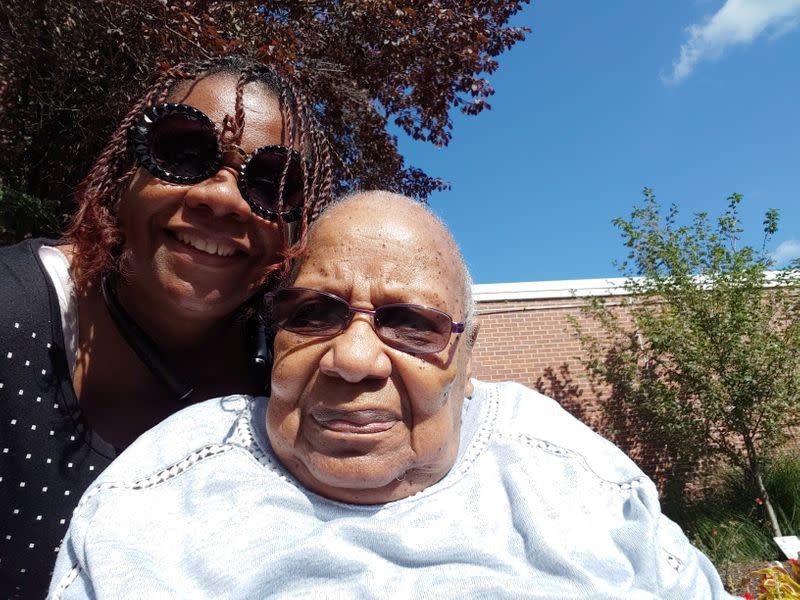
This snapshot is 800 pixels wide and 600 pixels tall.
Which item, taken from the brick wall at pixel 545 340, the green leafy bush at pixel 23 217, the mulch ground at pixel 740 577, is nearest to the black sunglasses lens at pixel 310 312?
the green leafy bush at pixel 23 217

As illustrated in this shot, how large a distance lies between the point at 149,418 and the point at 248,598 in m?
0.89

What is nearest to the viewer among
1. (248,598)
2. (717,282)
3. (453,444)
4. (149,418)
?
(248,598)

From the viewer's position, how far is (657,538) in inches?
54.5

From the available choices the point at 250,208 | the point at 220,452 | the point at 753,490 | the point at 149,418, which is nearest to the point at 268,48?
the point at 250,208

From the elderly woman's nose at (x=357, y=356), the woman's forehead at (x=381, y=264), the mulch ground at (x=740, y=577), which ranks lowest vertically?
the mulch ground at (x=740, y=577)

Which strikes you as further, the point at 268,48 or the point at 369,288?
the point at 268,48

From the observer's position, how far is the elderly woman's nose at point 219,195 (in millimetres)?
1627

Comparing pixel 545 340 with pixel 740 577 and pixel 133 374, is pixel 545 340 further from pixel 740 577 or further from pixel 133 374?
pixel 133 374

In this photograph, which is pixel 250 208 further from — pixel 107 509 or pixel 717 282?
pixel 717 282

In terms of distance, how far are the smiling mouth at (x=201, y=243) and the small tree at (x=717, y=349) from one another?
851cm

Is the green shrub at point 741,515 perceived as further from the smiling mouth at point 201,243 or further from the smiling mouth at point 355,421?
the smiling mouth at point 201,243

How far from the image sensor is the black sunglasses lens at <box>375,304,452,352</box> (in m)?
1.40

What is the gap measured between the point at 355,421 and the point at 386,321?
27 centimetres

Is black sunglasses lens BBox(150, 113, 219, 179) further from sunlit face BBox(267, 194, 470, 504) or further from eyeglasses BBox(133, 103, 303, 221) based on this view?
sunlit face BBox(267, 194, 470, 504)
